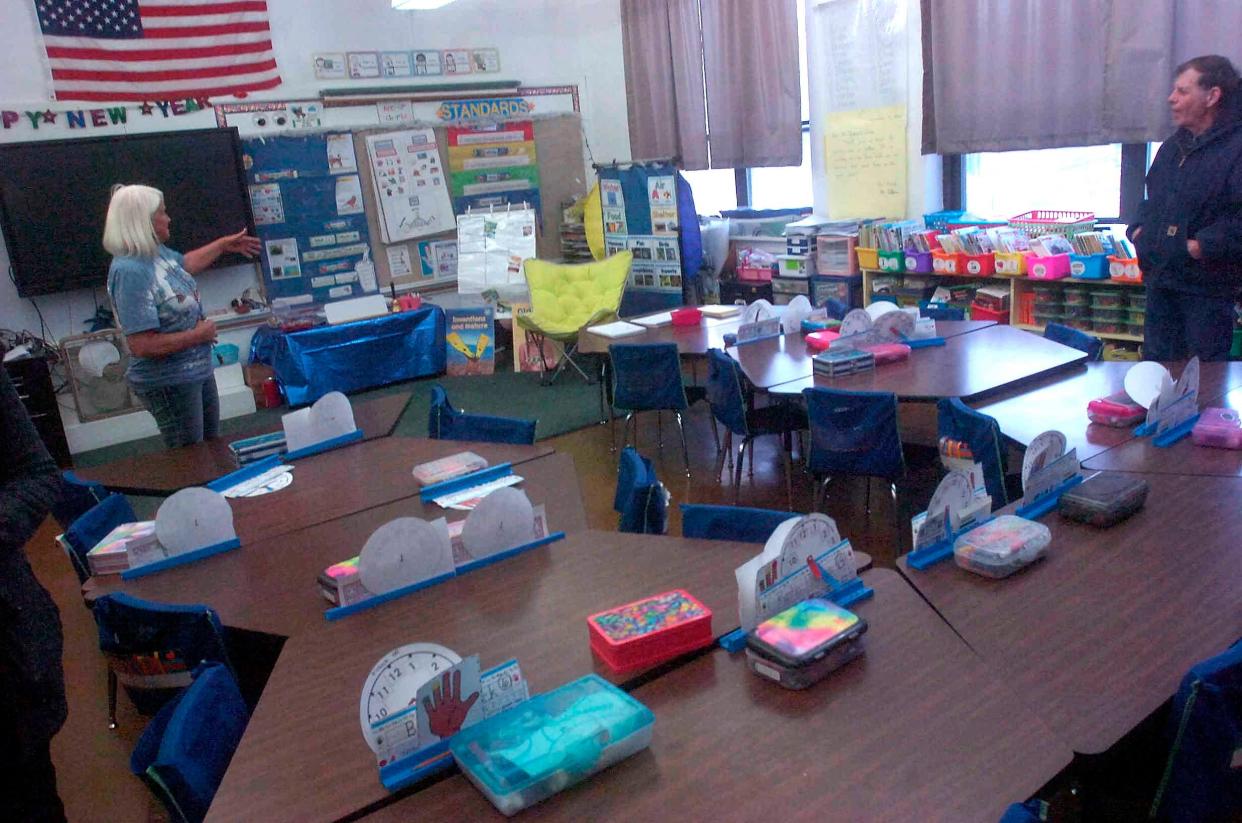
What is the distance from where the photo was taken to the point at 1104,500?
6.93 feet

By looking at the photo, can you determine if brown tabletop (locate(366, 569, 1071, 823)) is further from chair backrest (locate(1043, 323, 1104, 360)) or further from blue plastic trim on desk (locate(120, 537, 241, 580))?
chair backrest (locate(1043, 323, 1104, 360))

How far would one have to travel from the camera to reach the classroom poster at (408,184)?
749 cm

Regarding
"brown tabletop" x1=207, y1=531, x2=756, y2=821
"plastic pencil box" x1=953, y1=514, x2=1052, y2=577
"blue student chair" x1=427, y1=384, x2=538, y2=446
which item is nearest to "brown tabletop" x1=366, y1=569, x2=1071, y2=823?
"brown tabletop" x1=207, y1=531, x2=756, y2=821

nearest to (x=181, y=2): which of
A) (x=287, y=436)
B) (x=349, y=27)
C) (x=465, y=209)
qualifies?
(x=349, y=27)

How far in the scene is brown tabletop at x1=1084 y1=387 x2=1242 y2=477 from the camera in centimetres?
235

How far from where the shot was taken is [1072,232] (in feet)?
17.0

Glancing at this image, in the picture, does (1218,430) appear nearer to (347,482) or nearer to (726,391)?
(726,391)

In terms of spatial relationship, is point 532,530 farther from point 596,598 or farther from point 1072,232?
point 1072,232

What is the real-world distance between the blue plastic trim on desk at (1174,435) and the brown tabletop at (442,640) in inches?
48.5

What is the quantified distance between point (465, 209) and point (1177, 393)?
621cm

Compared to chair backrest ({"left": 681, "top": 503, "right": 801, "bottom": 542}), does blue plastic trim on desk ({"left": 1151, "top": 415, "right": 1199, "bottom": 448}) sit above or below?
above

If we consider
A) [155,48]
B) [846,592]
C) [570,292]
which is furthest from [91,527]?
[155,48]

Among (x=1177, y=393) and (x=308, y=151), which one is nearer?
(x=1177, y=393)

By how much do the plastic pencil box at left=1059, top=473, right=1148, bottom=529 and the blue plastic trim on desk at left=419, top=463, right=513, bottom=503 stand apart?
1560 mm
